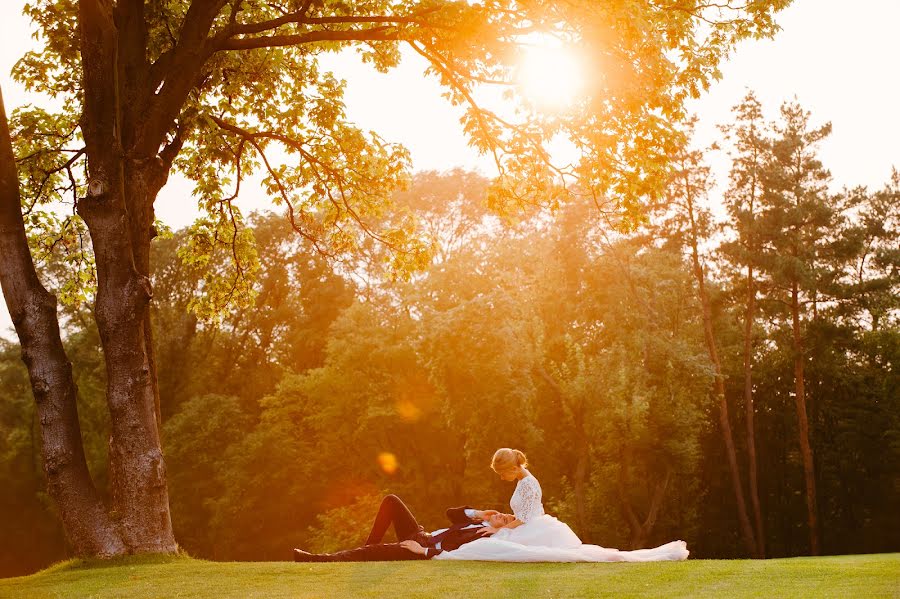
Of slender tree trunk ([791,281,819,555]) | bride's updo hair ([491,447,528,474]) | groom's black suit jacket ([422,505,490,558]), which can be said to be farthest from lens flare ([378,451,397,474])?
bride's updo hair ([491,447,528,474])

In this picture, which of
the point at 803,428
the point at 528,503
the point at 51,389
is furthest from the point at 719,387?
the point at 51,389

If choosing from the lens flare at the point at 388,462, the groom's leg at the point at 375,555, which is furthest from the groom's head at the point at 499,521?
the lens flare at the point at 388,462

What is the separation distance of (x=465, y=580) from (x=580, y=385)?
23.9 meters

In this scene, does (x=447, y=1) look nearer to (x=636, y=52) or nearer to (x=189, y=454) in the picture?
(x=636, y=52)

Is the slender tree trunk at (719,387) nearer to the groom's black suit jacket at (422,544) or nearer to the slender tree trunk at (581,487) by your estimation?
the slender tree trunk at (581,487)

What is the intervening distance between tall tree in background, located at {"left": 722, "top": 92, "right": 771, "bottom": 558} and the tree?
25.5 meters

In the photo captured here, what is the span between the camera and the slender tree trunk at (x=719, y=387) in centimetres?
3644

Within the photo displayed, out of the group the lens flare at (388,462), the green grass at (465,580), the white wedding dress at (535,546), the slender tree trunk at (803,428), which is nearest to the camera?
the green grass at (465,580)

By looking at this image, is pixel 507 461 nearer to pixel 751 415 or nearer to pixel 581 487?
pixel 581 487

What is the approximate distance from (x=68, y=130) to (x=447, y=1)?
865 centimetres

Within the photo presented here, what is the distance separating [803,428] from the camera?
123 ft

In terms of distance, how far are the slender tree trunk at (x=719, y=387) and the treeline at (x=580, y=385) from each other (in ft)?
0.50

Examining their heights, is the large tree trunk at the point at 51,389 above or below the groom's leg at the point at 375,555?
above

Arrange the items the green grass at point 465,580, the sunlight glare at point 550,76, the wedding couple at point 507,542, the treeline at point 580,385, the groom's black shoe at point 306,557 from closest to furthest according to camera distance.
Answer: the green grass at point 465,580, the wedding couple at point 507,542, the groom's black shoe at point 306,557, the sunlight glare at point 550,76, the treeline at point 580,385
